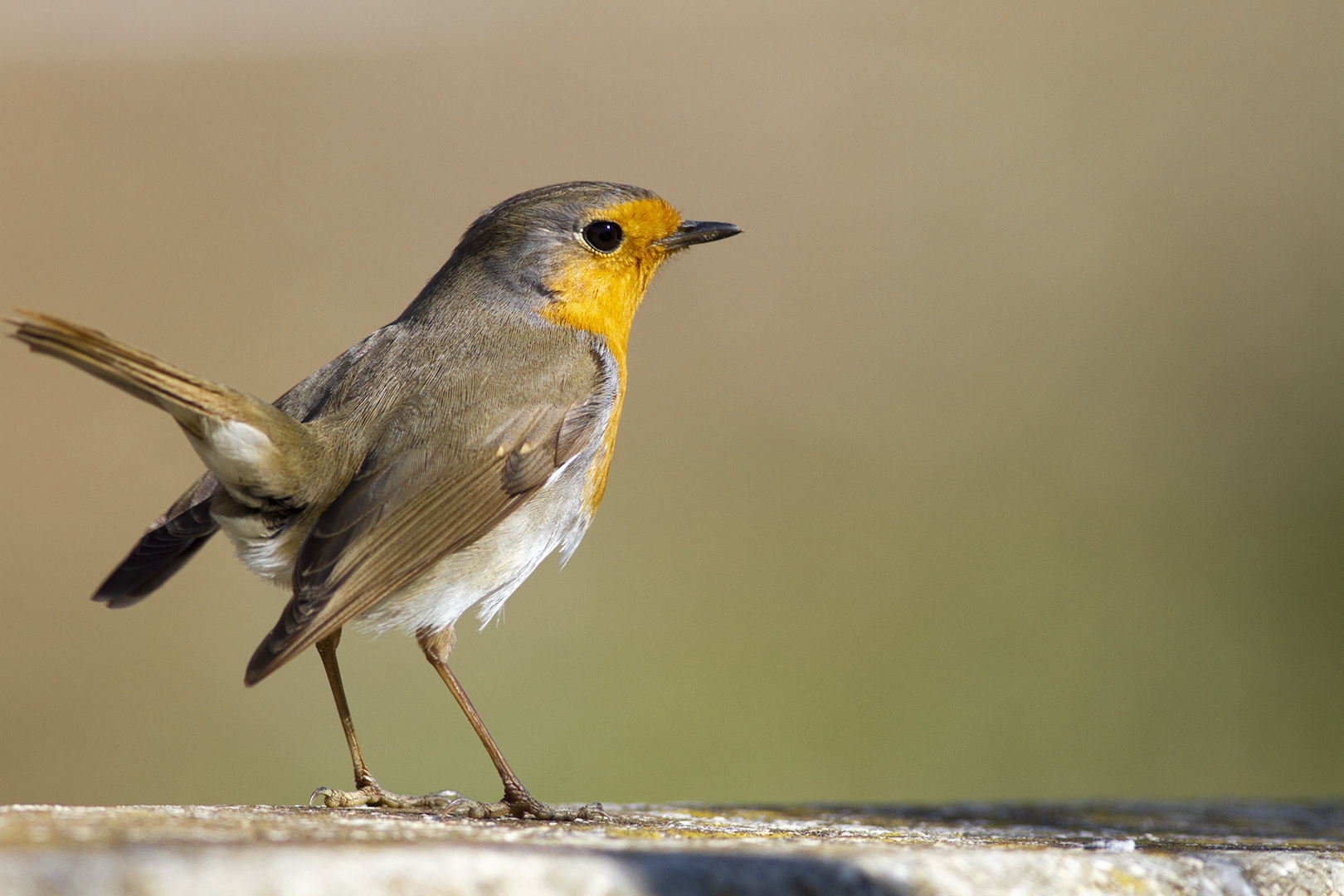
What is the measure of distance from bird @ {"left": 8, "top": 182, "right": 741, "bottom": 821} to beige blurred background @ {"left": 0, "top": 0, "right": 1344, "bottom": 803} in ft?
2.01

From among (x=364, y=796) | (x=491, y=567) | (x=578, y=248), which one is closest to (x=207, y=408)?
(x=491, y=567)

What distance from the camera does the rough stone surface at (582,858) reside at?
1.46 meters

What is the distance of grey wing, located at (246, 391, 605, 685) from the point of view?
2.75 meters

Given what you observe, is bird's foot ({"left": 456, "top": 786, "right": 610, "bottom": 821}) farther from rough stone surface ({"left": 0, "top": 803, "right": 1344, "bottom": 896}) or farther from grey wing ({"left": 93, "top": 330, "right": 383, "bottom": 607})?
grey wing ({"left": 93, "top": 330, "right": 383, "bottom": 607})

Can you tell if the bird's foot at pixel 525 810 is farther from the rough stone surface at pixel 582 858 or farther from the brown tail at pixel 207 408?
the brown tail at pixel 207 408

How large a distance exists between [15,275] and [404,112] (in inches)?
158

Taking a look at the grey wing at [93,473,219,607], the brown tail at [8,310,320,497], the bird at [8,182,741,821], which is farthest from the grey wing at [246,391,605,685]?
the grey wing at [93,473,219,607]

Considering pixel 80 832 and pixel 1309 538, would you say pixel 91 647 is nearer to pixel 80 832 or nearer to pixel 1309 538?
pixel 80 832

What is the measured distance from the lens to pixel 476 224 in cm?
395

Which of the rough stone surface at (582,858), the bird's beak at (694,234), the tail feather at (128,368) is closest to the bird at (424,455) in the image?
the tail feather at (128,368)

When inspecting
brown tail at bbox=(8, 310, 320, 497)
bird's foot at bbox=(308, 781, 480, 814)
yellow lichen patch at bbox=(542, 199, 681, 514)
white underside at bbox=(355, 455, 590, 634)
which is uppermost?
yellow lichen patch at bbox=(542, 199, 681, 514)

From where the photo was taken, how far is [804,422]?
10.2m

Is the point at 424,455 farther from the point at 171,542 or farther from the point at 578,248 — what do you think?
the point at 578,248

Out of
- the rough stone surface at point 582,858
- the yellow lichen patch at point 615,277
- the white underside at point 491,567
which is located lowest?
the rough stone surface at point 582,858
